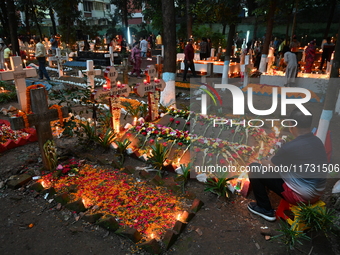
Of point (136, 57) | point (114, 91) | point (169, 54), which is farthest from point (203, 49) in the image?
point (114, 91)

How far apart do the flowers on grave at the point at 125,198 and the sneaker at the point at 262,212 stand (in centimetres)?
91

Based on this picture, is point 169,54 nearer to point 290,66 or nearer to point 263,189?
point 290,66

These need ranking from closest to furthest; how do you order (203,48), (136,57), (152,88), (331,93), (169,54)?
(331,93) → (152,88) → (169,54) → (136,57) → (203,48)

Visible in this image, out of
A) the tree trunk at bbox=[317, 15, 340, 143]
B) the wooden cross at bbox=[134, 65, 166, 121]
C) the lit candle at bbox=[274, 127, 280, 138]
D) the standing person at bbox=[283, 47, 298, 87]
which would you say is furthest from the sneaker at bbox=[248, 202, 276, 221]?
the standing person at bbox=[283, 47, 298, 87]

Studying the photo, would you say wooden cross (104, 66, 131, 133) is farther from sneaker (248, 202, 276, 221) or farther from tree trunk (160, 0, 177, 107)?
sneaker (248, 202, 276, 221)

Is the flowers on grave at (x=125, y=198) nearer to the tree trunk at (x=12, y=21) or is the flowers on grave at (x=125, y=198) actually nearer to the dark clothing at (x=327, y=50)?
the tree trunk at (x=12, y=21)

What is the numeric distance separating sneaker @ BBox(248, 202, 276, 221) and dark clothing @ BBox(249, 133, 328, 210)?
349 mm

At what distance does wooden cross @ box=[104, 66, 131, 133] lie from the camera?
A: 5.80m

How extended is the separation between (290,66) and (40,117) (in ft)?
28.8

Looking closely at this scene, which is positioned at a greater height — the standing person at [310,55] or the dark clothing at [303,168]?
the standing person at [310,55]

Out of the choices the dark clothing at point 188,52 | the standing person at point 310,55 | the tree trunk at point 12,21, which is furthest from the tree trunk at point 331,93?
the tree trunk at point 12,21

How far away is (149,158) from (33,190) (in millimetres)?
1926

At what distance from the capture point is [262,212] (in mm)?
3488

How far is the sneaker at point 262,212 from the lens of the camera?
3.43m
